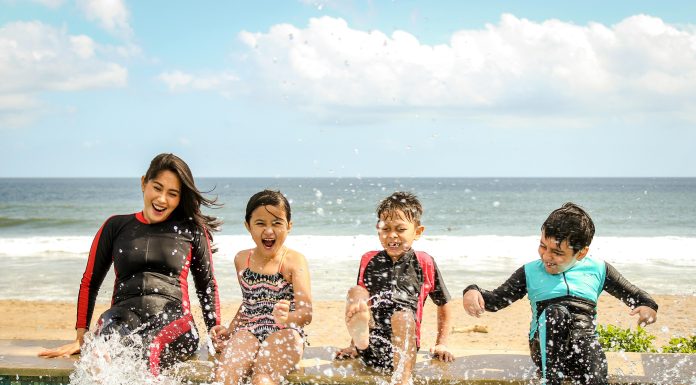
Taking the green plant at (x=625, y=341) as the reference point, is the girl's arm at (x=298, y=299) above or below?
above

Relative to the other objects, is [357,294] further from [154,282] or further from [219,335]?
[154,282]

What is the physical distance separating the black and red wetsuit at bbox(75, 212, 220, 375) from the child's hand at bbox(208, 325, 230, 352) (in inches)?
3.4

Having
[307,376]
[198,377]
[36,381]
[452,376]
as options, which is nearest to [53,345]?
[36,381]

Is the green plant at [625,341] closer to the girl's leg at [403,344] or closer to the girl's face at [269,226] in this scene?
the girl's leg at [403,344]

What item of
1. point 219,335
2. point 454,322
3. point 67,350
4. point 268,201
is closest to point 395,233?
point 268,201

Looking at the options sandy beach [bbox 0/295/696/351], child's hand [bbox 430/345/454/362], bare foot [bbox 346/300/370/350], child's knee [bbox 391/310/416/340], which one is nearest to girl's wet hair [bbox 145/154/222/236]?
bare foot [bbox 346/300/370/350]

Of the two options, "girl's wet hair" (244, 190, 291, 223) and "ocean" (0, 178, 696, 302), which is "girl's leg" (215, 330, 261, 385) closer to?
"girl's wet hair" (244, 190, 291, 223)

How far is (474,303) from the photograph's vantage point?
4.03 metres

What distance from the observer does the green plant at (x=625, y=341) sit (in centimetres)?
499

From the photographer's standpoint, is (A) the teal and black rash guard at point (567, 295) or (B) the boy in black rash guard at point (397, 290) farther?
(B) the boy in black rash guard at point (397, 290)

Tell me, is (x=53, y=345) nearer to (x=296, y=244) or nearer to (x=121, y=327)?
(x=121, y=327)

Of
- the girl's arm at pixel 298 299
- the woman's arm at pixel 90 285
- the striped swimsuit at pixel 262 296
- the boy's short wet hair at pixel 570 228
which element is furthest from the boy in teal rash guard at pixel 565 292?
the woman's arm at pixel 90 285

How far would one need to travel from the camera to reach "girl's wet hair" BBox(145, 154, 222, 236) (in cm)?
470

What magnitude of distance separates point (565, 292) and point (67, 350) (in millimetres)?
3156
